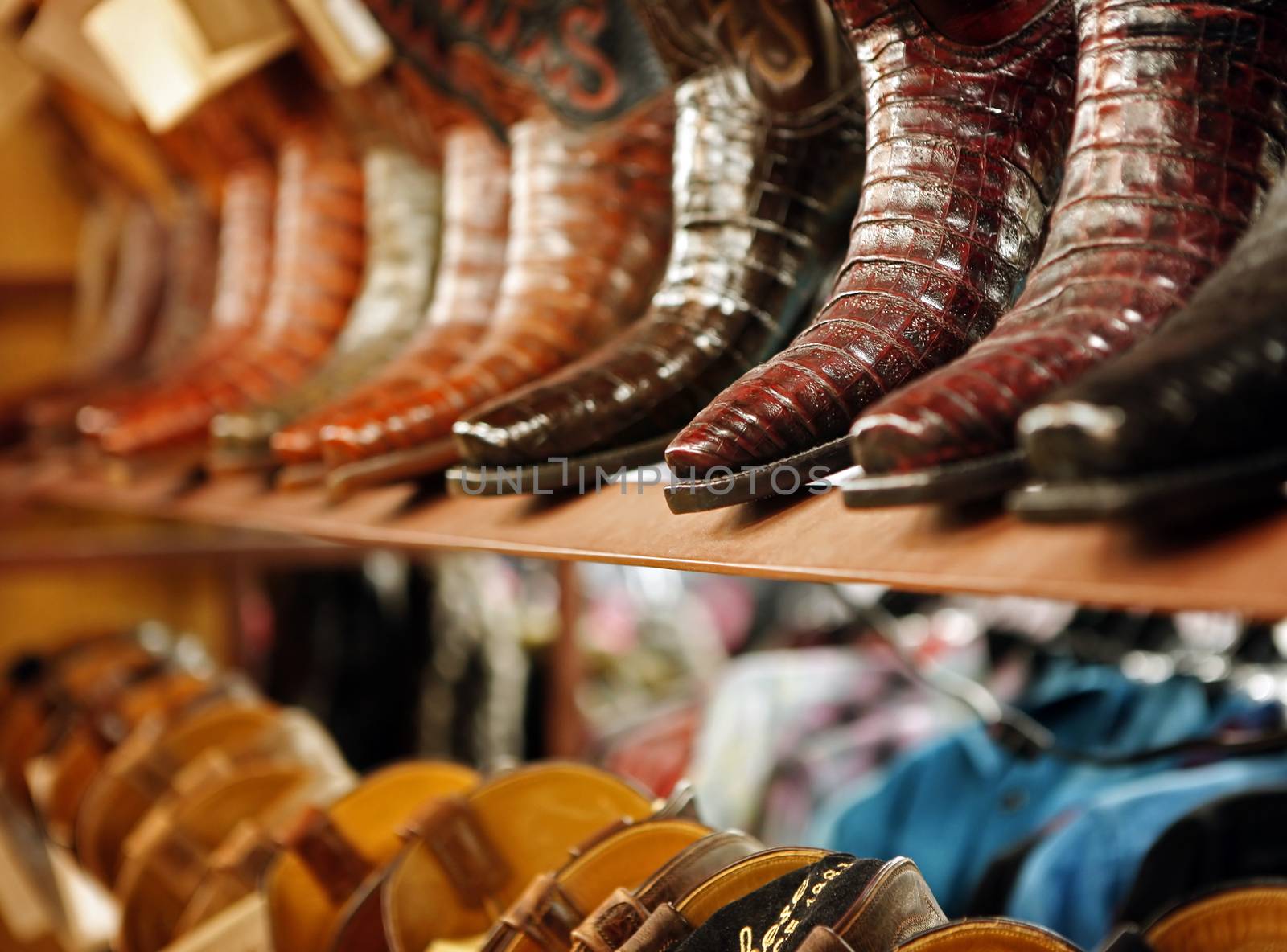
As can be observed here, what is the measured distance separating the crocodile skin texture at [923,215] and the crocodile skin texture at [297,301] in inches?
32.7

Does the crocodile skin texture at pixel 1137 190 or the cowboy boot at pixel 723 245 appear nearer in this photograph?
the crocodile skin texture at pixel 1137 190

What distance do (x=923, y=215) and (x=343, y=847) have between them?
649mm

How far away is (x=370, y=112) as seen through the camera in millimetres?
1270

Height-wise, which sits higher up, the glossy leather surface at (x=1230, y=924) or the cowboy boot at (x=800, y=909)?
the cowboy boot at (x=800, y=909)

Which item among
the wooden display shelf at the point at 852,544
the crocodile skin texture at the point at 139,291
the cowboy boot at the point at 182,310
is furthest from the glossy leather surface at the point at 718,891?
the crocodile skin texture at the point at 139,291

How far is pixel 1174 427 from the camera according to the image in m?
0.36

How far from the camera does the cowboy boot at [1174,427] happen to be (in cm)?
36

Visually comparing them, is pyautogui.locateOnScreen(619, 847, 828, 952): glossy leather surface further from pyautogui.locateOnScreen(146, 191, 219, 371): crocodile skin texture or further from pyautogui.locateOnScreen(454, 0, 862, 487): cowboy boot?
pyautogui.locateOnScreen(146, 191, 219, 371): crocodile skin texture

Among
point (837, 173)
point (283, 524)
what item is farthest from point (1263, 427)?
point (283, 524)

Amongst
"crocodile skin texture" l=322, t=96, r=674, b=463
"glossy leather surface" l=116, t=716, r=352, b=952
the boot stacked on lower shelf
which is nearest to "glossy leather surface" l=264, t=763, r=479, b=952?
the boot stacked on lower shelf

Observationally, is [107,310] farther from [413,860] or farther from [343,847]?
[413,860]

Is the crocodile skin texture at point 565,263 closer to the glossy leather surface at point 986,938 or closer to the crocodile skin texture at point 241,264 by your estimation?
the glossy leather surface at point 986,938

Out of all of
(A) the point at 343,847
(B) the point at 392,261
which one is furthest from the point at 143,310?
(A) the point at 343,847

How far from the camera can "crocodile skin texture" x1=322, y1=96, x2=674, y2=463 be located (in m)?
0.85
